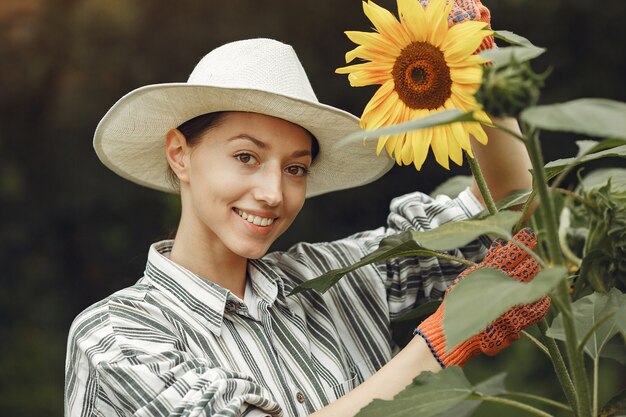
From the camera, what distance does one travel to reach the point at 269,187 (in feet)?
5.64

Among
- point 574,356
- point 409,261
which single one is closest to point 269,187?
→ point 409,261

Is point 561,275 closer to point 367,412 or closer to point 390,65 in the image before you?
point 367,412

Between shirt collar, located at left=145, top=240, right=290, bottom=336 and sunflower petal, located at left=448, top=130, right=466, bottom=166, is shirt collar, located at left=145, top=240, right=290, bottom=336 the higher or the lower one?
the lower one

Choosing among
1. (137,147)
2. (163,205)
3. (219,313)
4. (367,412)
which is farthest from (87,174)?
(367,412)

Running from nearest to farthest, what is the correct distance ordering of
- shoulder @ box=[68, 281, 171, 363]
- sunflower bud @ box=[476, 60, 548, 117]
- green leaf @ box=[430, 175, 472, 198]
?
sunflower bud @ box=[476, 60, 548, 117], shoulder @ box=[68, 281, 171, 363], green leaf @ box=[430, 175, 472, 198]

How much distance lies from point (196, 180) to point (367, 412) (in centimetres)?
74

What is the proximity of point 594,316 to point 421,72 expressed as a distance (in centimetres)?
38

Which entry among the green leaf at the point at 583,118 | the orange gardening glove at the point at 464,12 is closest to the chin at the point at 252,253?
the orange gardening glove at the point at 464,12

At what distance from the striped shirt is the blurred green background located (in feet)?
4.15

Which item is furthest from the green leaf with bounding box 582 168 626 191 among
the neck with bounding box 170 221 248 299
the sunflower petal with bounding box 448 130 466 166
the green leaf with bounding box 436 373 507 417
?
the neck with bounding box 170 221 248 299

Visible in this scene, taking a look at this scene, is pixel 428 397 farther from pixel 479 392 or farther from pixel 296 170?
pixel 296 170

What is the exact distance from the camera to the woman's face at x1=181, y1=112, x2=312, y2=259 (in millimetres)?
1727

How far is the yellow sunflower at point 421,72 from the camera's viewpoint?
135 centimetres

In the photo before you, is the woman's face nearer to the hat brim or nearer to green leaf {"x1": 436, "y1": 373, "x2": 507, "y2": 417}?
the hat brim
